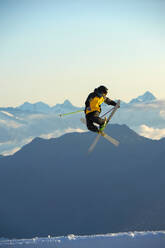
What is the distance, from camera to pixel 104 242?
4300cm

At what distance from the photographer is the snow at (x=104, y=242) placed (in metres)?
42.0

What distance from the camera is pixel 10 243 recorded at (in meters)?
44.1

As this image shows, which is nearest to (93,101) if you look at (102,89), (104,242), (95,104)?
(95,104)

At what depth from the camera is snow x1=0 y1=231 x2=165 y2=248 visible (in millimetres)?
41969

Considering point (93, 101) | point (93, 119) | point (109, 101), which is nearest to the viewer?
point (93, 101)

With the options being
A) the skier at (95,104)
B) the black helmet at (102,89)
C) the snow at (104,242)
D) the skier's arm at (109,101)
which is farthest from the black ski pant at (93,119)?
the snow at (104,242)

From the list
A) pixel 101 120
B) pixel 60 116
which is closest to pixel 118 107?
pixel 101 120

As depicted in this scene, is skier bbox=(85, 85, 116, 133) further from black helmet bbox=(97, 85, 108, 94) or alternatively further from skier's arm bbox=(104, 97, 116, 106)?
skier's arm bbox=(104, 97, 116, 106)

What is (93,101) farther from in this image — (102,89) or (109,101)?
(109,101)

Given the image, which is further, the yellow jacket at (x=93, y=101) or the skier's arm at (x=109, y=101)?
the skier's arm at (x=109, y=101)

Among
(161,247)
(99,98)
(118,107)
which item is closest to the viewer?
(99,98)

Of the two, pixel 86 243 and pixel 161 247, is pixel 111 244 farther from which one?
pixel 161 247

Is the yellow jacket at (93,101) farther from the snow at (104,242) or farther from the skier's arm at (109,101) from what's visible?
the snow at (104,242)

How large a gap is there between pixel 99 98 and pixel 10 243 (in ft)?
88.4
